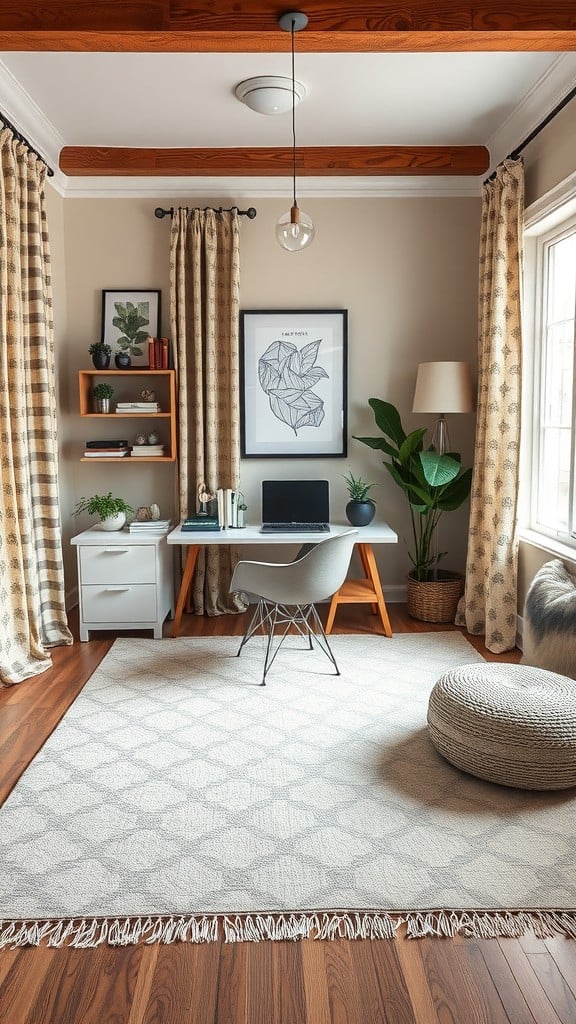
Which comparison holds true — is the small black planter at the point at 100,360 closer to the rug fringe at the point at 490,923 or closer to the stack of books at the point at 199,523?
the stack of books at the point at 199,523

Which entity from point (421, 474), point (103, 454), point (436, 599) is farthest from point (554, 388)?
point (103, 454)

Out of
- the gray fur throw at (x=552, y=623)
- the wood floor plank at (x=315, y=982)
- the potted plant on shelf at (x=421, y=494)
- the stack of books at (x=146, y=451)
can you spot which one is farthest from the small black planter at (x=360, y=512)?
the wood floor plank at (x=315, y=982)

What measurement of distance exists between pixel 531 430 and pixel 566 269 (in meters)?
0.84

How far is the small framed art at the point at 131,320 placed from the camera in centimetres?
482

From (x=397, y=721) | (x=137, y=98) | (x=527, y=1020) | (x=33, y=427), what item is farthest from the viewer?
(x=33, y=427)

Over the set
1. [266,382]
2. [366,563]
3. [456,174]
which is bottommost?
[366,563]

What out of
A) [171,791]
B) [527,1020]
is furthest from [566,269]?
[527,1020]

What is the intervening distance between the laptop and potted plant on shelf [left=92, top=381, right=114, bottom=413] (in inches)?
42.3

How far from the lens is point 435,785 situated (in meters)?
2.58

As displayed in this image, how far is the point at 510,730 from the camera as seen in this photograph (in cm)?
244

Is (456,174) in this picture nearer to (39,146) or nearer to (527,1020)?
(39,146)

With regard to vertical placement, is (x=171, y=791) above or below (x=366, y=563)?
below

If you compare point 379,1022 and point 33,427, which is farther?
point 33,427

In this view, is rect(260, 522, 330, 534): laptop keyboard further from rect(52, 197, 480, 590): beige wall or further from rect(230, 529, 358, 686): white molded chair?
rect(230, 529, 358, 686): white molded chair
